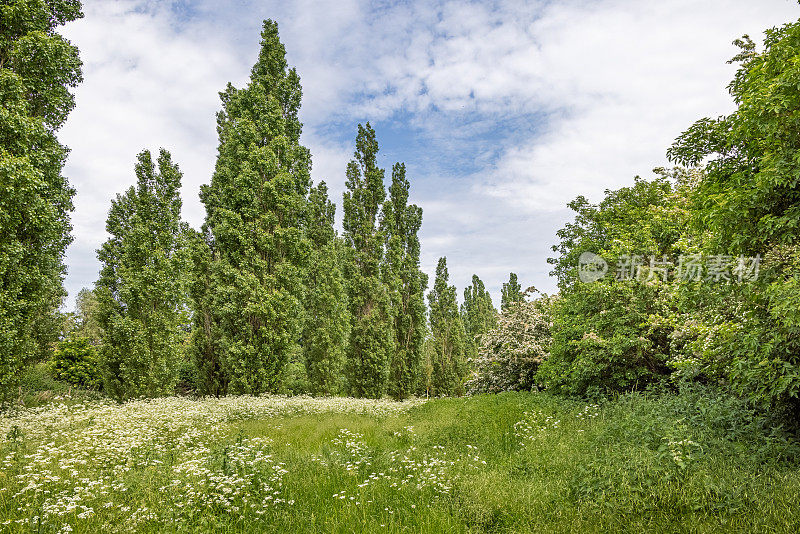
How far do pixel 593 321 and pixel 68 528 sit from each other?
45.5 ft

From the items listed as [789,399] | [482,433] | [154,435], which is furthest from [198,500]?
[789,399]

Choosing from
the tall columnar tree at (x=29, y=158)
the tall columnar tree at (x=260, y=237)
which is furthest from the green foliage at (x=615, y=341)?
the tall columnar tree at (x=29, y=158)

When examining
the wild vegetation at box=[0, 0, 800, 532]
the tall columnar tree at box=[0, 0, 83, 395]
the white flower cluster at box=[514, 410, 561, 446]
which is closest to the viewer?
the wild vegetation at box=[0, 0, 800, 532]

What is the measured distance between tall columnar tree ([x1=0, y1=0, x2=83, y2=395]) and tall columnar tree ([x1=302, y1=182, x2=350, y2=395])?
1297 centimetres

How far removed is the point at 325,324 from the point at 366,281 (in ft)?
13.7

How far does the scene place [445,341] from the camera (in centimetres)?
3819

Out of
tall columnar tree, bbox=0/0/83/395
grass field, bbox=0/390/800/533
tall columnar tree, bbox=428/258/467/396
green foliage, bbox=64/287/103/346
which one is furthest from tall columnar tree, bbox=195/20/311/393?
green foliage, bbox=64/287/103/346

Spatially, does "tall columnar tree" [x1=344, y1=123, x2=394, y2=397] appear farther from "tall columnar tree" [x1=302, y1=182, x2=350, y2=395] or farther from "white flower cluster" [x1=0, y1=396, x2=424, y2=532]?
"white flower cluster" [x1=0, y1=396, x2=424, y2=532]

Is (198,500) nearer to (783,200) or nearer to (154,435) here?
(154,435)

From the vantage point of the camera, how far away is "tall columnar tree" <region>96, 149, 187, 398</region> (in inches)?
614

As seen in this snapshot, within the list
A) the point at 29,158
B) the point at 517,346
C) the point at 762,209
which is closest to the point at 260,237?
the point at 29,158

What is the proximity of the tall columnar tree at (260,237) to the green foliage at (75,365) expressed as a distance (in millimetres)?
7831

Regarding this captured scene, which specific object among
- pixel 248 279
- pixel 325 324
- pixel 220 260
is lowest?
pixel 325 324

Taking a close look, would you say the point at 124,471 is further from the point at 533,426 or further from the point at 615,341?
the point at 615,341
